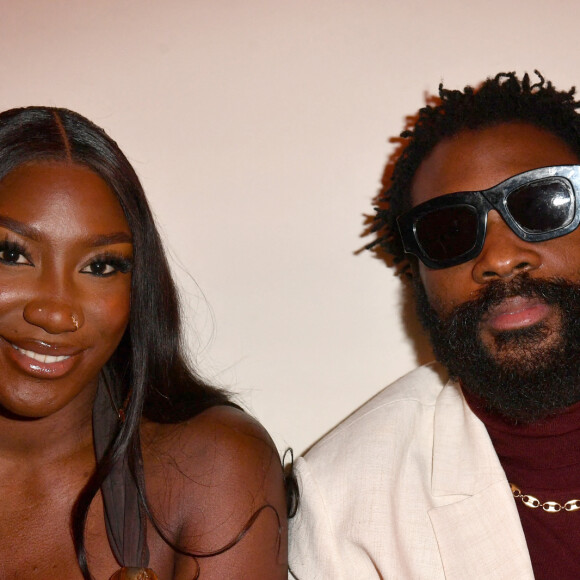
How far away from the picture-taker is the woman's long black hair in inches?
70.4

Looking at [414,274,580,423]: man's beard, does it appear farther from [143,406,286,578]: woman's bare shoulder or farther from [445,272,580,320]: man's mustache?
[143,406,286,578]: woman's bare shoulder

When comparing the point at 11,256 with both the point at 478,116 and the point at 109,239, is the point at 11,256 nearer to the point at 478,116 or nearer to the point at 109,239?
the point at 109,239

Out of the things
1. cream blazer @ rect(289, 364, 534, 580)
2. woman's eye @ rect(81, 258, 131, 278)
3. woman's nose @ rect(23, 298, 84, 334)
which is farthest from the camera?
cream blazer @ rect(289, 364, 534, 580)

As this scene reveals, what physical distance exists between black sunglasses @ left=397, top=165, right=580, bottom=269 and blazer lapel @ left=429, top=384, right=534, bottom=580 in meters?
0.48

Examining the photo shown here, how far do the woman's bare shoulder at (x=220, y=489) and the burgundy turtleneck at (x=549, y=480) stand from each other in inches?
24.2

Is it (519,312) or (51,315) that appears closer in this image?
(51,315)

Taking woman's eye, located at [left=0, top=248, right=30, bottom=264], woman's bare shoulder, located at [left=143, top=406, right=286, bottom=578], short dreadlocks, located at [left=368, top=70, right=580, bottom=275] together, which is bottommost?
woman's bare shoulder, located at [left=143, top=406, right=286, bottom=578]

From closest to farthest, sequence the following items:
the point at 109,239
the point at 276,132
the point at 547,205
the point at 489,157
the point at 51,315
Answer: the point at 51,315 < the point at 109,239 < the point at 547,205 < the point at 489,157 < the point at 276,132

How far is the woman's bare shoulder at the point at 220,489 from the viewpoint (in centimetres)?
179

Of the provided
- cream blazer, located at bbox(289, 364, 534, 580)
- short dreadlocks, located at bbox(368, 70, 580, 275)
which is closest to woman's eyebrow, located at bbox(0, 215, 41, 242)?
cream blazer, located at bbox(289, 364, 534, 580)

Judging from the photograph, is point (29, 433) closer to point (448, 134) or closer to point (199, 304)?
point (199, 304)

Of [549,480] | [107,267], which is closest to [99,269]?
[107,267]

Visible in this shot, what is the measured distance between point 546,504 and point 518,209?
0.74 meters

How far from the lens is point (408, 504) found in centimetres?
196
